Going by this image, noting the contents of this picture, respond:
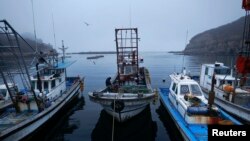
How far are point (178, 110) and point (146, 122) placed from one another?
2989mm

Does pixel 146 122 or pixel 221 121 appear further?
pixel 146 122

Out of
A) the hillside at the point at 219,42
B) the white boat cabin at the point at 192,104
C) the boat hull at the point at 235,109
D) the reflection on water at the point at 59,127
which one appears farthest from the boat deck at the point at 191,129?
the hillside at the point at 219,42

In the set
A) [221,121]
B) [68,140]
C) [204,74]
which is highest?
[204,74]

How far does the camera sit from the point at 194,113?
1144 centimetres

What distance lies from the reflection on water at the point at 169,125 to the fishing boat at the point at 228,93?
4574 millimetres

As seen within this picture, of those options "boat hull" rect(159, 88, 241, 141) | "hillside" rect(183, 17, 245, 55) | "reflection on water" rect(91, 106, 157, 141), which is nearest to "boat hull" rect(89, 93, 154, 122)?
"reflection on water" rect(91, 106, 157, 141)

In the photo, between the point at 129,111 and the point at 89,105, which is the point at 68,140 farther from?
the point at 89,105

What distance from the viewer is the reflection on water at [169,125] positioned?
13.3m

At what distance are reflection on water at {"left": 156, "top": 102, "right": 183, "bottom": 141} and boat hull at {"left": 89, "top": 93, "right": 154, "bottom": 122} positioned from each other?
8.51 feet

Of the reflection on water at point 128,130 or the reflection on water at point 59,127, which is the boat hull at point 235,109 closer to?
the reflection on water at point 128,130

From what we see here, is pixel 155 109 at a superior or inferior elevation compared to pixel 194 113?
inferior

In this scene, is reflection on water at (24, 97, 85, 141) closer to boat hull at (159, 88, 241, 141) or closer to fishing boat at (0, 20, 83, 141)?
fishing boat at (0, 20, 83, 141)

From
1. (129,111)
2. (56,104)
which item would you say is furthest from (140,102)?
(56,104)

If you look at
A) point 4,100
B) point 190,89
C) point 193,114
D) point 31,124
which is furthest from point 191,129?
point 4,100
